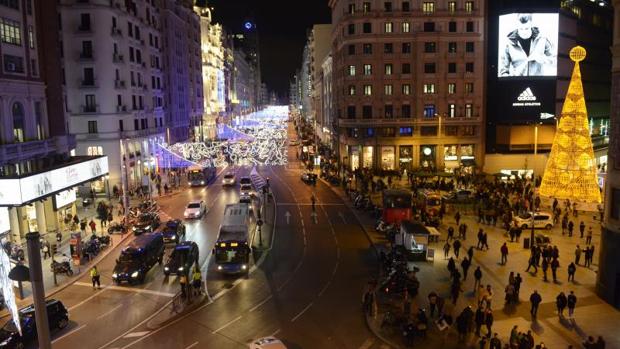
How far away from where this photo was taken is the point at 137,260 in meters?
32.0

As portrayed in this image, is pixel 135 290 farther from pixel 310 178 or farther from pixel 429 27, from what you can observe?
pixel 429 27

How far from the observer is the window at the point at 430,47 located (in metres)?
76.4

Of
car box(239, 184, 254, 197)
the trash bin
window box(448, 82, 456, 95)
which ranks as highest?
window box(448, 82, 456, 95)

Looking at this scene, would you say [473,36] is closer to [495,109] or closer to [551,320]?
[495,109]

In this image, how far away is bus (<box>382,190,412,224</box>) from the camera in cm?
4259

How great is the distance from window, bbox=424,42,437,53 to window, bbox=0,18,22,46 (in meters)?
52.6

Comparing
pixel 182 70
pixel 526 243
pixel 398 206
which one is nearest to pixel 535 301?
pixel 526 243

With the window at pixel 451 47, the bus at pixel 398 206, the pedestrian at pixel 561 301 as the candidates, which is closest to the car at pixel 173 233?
the bus at pixel 398 206

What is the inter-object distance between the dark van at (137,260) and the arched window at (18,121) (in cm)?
1273

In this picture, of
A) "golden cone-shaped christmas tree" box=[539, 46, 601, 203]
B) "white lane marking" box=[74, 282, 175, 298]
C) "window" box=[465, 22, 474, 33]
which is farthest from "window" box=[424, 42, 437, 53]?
"white lane marking" box=[74, 282, 175, 298]

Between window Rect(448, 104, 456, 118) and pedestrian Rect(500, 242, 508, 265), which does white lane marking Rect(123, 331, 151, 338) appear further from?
window Rect(448, 104, 456, 118)

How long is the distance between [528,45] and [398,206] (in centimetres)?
4184

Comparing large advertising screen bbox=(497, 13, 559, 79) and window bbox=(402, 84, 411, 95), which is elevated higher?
large advertising screen bbox=(497, 13, 559, 79)

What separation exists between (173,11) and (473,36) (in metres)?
50.6
